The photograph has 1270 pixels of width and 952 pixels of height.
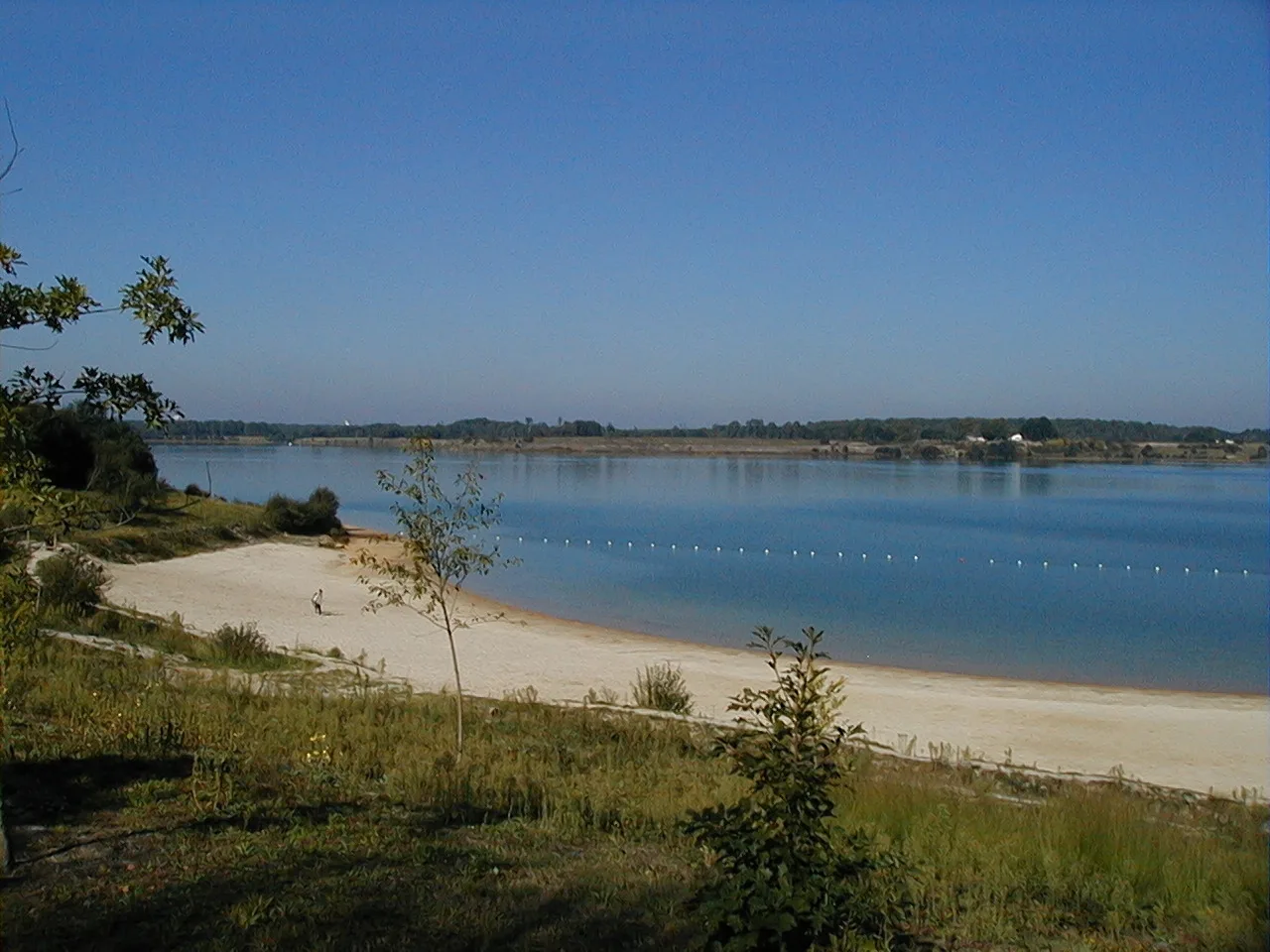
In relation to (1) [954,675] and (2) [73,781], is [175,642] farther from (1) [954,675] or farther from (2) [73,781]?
(1) [954,675]

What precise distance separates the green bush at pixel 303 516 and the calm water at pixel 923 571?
342cm

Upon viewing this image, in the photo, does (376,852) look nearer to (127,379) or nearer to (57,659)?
(127,379)

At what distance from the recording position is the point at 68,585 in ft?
64.4

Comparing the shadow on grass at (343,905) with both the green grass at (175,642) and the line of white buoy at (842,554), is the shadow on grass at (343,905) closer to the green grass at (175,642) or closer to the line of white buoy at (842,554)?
the green grass at (175,642)

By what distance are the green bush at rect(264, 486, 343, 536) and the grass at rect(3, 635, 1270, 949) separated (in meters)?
34.0

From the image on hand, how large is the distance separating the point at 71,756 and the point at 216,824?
2.01m

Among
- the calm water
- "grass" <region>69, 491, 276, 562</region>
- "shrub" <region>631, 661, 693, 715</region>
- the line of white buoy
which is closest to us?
"shrub" <region>631, 661, 693, 715</region>

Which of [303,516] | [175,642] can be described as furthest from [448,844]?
[303,516]

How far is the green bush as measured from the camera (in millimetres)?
44250

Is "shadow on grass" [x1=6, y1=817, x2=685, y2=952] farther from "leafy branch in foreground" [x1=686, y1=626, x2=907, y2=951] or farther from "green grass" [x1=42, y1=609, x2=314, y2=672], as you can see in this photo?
"green grass" [x1=42, y1=609, x2=314, y2=672]

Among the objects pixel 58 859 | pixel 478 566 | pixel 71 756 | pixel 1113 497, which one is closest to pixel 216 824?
pixel 58 859

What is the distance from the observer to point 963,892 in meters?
6.39

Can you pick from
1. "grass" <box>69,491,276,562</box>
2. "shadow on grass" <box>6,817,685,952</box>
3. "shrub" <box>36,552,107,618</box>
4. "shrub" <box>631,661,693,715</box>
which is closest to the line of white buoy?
"grass" <box>69,491,276,562</box>

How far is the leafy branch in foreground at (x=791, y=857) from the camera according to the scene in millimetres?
4648
